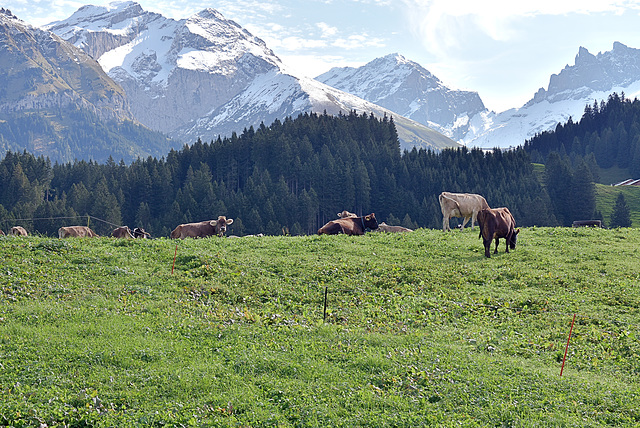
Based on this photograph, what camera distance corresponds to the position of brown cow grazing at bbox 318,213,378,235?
114 ft

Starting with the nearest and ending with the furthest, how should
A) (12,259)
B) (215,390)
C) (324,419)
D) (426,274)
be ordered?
1. (324,419)
2. (215,390)
3. (12,259)
4. (426,274)

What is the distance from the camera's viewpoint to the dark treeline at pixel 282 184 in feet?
412

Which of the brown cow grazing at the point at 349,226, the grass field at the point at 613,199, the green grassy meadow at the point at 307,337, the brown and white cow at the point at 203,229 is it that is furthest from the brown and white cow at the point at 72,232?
the grass field at the point at 613,199

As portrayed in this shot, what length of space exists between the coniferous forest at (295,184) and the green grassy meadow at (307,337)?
290 feet

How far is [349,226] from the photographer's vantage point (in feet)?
116

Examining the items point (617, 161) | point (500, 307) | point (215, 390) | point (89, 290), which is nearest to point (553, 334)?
point (500, 307)

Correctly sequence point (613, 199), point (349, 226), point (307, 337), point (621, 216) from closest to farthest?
1. point (307, 337)
2. point (349, 226)
3. point (621, 216)
4. point (613, 199)

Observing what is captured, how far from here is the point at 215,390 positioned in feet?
40.4

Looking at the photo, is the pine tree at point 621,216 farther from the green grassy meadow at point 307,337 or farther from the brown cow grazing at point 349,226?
the green grassy meadow at point 307,337

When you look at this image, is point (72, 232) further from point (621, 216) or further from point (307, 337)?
point (621, 216)

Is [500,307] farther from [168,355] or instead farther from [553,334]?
[168,355]

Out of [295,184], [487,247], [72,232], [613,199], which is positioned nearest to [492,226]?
[487,247]

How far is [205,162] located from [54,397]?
482 feet

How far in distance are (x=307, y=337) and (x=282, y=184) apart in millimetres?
120160
